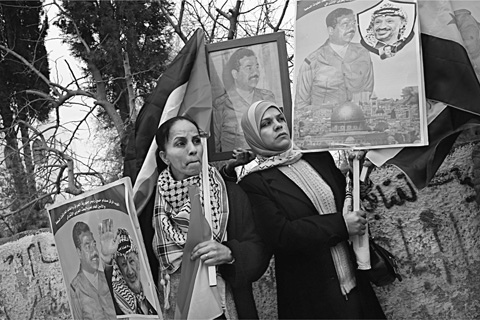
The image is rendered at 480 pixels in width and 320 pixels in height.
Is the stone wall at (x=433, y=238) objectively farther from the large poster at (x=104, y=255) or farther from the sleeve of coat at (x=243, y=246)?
the large poster at (x=104, y=255)

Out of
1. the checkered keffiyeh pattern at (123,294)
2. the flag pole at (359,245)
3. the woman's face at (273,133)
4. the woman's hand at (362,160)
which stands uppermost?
the woman's face at (273,133)

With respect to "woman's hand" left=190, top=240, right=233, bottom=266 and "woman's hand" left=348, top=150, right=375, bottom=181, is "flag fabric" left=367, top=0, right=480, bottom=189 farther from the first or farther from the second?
"woman's hand" left=190, top=240, right=233, bottom=266

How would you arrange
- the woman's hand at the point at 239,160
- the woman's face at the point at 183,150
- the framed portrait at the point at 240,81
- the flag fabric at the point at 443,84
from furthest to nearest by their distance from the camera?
1. the framed portrait at the point at 240,81
2. the woman's hand at the point at 239,160
3. the woman's face at the point at 183,150
4. the flag fabric at the point at 443,84

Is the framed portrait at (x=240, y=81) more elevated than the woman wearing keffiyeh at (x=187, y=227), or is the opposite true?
the framed portrait at (x=240, y=81)

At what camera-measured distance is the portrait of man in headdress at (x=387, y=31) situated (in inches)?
101

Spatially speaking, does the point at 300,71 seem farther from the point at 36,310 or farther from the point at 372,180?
the point at 36,310

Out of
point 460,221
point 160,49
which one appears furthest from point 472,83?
point 160,49

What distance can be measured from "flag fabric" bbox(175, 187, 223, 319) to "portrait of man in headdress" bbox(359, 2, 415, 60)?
3.31 feet

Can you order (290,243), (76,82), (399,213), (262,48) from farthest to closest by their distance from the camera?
(76,82) → (262,48) → (399,213) → (290,243)

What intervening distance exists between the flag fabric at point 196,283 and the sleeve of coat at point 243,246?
0.32ft

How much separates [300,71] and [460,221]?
3.29ft

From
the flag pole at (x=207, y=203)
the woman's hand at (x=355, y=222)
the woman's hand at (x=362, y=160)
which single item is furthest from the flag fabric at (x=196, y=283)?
the woman's hand at (x=362, y=160)

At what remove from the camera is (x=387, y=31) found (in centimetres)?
259

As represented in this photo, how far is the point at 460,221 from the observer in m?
2.74
